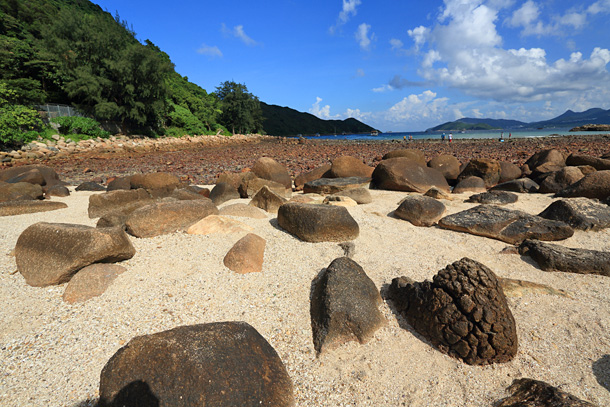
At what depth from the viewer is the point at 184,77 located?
5056cm

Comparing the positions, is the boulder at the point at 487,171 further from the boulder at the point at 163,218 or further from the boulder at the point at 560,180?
the boulder at the point at 163,218

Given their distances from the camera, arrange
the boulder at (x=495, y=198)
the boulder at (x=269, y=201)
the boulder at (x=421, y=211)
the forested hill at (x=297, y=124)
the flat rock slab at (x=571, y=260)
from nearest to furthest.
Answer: the flat rock slab at (x=571, y=260), the boulder at (x=421, y=211), the boulder at (x=269, y=201), the boulder at (x=495, y=198), the forested hill at (x=297, y=124)

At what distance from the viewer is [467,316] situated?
2174mm

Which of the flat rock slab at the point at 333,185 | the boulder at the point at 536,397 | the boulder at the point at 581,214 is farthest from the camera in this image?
Answer: the flat rock slab at the point at 333,185

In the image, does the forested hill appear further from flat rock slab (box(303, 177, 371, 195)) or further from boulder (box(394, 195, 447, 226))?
boulder (box(394, 195, 447, 226))

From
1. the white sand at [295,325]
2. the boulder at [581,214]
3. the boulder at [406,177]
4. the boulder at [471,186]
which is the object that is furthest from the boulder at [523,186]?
the white sand at [295,325]

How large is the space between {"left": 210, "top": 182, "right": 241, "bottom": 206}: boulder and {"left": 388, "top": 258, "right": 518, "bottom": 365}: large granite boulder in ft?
14.1

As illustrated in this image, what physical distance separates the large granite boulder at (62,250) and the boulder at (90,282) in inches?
3.7

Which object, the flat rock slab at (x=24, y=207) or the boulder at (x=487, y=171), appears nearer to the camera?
the flat rock slab at (x=24, y=207)

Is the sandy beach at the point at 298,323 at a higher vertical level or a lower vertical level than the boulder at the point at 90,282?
lower

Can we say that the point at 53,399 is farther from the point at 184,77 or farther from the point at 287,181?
the point at 184,77

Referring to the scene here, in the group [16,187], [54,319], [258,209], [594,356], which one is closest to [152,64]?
[16,187]

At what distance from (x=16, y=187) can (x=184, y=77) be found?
171 ft

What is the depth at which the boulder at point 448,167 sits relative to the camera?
8.27 meters
